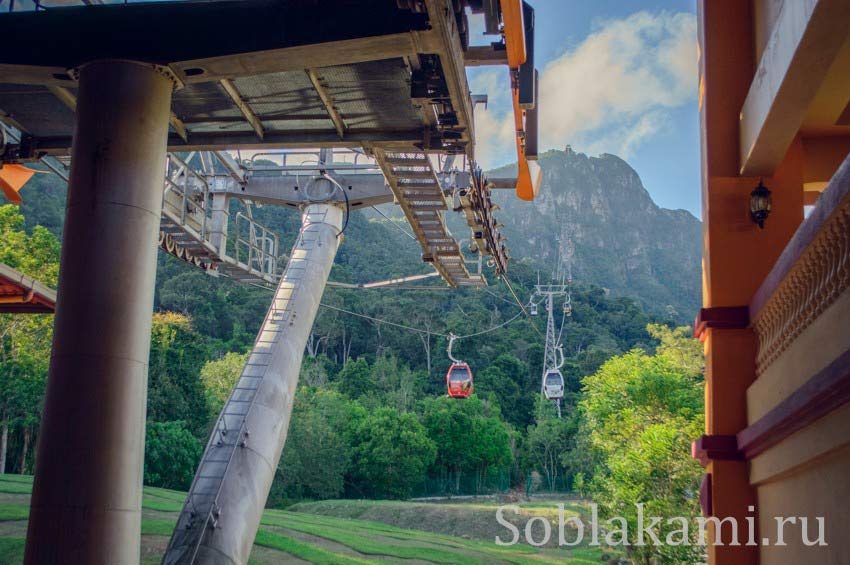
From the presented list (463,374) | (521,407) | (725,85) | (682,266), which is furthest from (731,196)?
(682,266)

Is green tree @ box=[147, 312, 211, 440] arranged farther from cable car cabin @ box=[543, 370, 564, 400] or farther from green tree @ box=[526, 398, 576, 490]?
green tree @ box=[526, 398, 576, 490]

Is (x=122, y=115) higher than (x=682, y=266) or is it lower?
lower

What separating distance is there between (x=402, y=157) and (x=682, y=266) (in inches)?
6168

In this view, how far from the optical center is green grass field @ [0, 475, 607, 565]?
2089 centimetres

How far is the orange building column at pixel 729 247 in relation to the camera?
826 centimetres

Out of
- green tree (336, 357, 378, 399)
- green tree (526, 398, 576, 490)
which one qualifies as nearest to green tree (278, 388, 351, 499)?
green tree (336, 357, 378, 399)

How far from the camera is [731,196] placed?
8766mm

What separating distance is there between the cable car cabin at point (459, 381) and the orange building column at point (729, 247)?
24986 millimetres

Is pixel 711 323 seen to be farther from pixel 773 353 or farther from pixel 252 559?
pixel 252 559

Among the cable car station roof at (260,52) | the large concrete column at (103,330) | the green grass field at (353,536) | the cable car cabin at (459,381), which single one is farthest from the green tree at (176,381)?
the large concrete column at (103,330)

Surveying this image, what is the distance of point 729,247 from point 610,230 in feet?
526

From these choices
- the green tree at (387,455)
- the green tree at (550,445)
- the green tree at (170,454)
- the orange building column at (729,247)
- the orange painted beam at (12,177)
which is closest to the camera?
the orange building column at (729,247)

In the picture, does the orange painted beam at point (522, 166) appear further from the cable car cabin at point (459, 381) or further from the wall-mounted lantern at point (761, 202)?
the cable car cabin at point (459, 381)

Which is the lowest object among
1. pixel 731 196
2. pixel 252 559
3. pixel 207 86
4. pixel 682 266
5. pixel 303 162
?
pixel 252 559
